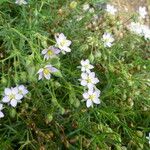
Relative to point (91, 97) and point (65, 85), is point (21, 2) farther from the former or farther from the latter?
point (91, 97)

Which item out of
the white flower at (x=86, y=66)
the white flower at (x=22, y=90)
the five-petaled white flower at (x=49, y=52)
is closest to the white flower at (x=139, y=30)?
the white flower at (x=86, y=66)

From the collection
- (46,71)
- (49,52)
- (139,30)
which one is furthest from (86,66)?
(139,30)

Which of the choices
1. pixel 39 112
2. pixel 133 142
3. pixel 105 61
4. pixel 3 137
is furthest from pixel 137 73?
pixel 3 137

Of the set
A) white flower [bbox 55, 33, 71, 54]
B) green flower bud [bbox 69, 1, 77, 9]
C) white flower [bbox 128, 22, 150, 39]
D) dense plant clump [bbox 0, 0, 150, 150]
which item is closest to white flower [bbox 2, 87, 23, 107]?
dense plant clump [bbox 0, 0, 150, 150]

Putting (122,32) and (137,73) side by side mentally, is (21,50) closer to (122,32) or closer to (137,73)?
(137,73)

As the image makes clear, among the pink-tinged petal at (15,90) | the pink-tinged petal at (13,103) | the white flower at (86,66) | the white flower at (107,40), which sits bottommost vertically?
the pink-tinged petal at (13,103)

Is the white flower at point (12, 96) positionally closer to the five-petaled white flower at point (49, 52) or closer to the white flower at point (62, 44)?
the five-petaled white flower at point (49, 52)
